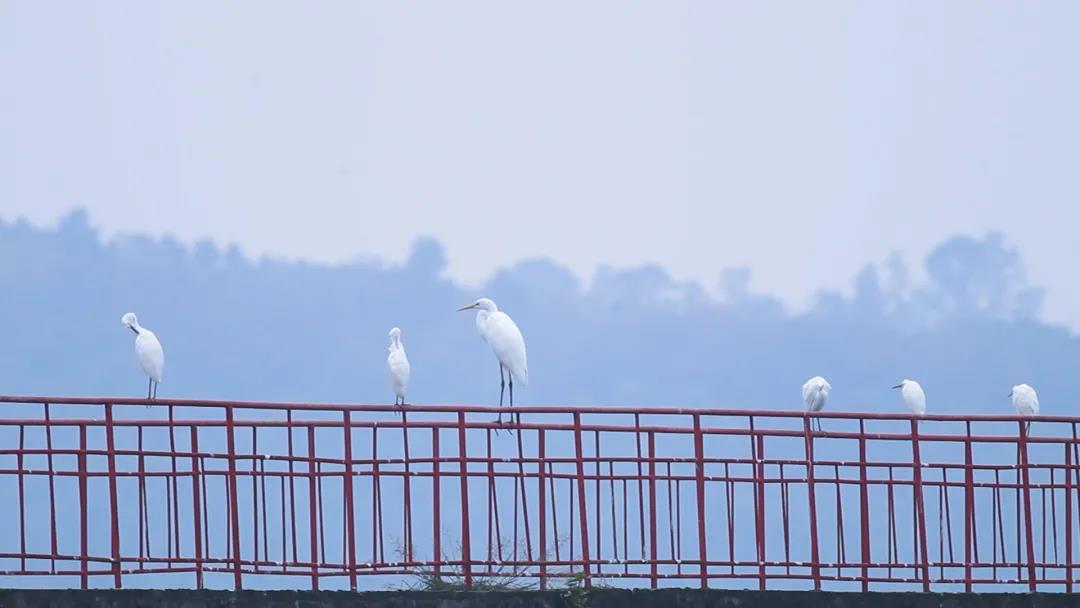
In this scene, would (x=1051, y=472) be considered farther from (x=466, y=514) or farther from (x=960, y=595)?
(x=466, y=514)

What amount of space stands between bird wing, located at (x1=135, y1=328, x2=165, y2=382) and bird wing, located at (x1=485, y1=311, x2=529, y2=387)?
3888 mm

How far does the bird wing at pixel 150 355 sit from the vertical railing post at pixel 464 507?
7223 mm

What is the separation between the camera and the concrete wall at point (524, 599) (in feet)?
33.4

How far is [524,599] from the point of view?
10.5m

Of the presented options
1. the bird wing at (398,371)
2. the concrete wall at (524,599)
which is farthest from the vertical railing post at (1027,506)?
the bird wing at (398,371)

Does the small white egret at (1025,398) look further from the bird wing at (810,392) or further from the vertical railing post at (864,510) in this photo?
the vertical railing post at (864,510)

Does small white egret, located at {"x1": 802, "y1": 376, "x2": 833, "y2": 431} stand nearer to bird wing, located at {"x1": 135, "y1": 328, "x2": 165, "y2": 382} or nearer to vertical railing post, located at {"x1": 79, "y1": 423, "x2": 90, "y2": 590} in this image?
bird wing, located at {"x1": 135, "y1": 328, "x2": 165, "y2": 382}

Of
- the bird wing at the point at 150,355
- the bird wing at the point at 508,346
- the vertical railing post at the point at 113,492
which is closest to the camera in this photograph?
the vertical railing post at the point at 113,492

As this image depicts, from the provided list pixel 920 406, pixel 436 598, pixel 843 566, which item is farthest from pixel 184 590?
pixel 920 406

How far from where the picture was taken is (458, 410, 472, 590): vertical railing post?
392 inches

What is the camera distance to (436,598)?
10.5 meters

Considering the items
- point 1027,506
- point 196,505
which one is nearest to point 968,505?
point 1027,506

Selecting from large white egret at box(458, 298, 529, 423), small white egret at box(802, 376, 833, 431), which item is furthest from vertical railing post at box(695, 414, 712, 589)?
small white egret at box(802, 376, 833, 431)

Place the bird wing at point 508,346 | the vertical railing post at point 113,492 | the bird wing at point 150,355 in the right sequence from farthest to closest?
the bird wing at point 150,355 < the bird wing at point 508,346 < the vertical railing post at point 113,492
